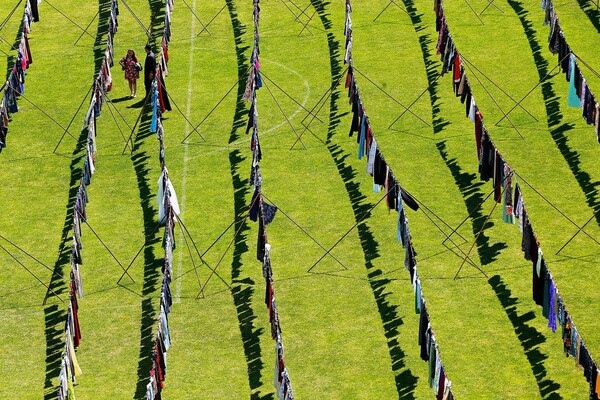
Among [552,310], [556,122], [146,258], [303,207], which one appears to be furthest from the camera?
[556,122]

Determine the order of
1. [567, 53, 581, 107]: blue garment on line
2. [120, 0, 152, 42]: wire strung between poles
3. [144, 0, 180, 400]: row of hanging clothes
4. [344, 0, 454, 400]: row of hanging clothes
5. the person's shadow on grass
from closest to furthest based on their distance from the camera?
[344, 0, 454, 400]: row of hanging clothes < [144, 0, 180, 400]: row of hanging clothes < [567, 53, 581, 107]: blue garment on line < the person's shadow on grass < [120, 0, 152, 42]: wire strung between poles

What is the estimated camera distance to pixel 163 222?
48.9 meters

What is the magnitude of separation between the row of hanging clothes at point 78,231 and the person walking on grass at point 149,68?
1337mm

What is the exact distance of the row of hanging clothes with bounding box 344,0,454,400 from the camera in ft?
131

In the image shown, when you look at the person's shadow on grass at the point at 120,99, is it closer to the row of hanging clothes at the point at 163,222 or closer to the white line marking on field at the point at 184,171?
the row of hanging clothes at the point at 163,222

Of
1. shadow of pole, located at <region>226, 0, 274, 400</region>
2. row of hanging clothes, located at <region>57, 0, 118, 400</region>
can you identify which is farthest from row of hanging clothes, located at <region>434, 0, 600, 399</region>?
row of hanging clothes, located at <region>57, 0, 118, 400</region>

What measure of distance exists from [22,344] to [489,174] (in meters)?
15.2

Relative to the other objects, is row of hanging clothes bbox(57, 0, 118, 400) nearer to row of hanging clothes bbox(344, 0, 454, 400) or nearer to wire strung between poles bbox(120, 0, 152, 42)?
wire strung between poles bbox(120, 0, 152, 42)

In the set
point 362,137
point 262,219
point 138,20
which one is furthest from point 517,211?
point 138,20

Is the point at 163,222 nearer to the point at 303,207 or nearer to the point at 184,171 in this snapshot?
the point at 303,207

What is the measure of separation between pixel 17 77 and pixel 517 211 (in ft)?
67.2

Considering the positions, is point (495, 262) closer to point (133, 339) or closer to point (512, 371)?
point (512, 371)

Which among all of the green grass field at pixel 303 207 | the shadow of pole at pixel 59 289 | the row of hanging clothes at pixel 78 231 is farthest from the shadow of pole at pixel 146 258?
the shadow of pole at pixel 59 289

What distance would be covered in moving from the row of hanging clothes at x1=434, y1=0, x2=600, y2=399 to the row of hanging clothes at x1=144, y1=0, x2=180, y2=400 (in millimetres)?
9697
